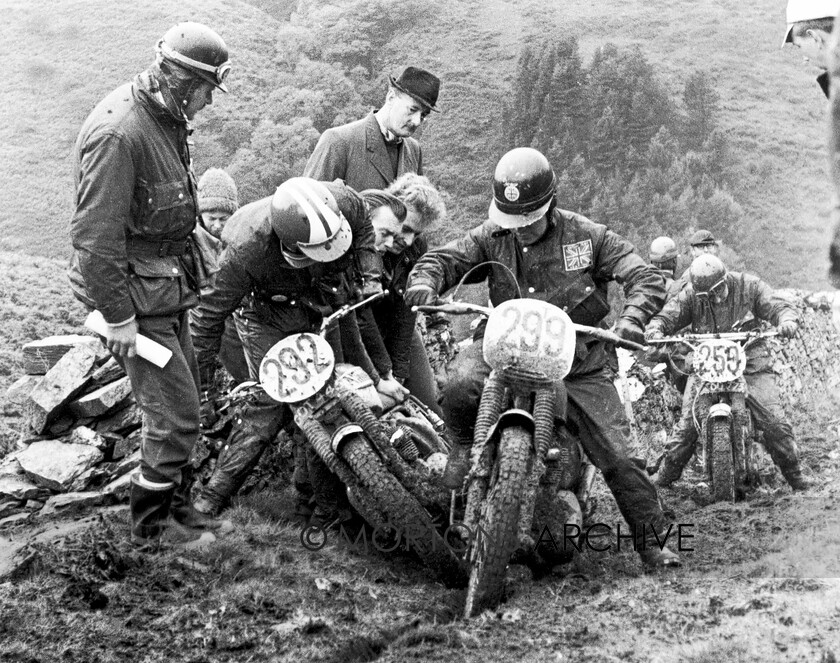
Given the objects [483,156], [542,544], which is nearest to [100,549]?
[542,544]

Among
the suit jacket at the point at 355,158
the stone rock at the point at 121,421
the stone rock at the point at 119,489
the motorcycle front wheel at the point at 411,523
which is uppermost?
the suit jacket at the point at 355,158

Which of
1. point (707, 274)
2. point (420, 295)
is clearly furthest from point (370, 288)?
point (707, 274)

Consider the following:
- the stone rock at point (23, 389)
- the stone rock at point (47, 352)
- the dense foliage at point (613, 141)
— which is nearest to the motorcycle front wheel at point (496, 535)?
the stone rock at point (47, 352)

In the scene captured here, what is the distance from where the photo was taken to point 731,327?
893 centimetres

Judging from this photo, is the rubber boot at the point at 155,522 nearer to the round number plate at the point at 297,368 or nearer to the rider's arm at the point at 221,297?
the round number plate at the point at 297,368

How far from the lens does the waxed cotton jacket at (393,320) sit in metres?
6.07

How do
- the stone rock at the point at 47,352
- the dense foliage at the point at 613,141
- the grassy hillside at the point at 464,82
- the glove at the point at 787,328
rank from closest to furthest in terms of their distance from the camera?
the stone rock at the point at 47,352, the glove at the point at 787,328, the grassy hillside at the point at 464,82, the dense foliage at the point at 613,141

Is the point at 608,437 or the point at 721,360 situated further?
the point at 721,360

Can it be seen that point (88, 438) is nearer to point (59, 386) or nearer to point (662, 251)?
point (59, 386)

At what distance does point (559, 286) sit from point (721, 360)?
355cm

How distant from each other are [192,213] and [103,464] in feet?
7.62

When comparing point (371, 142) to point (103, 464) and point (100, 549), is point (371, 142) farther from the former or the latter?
point (100, 549)

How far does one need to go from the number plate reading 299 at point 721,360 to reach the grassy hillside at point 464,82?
9.57 ft

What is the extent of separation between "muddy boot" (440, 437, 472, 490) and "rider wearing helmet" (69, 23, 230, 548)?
1.32 m
